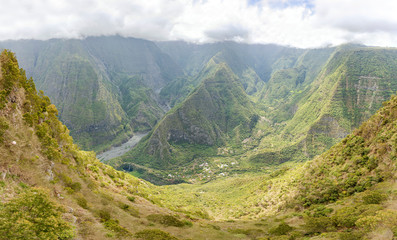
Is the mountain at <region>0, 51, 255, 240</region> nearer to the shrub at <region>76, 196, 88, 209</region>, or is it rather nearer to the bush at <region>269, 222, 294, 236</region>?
the shrub at <region>76, 196, 88, 209</region>

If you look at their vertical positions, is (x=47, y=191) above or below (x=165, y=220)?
above

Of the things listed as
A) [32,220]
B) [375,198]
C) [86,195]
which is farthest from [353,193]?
[32,220]

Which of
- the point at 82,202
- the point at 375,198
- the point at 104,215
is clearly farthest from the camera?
the point at 375,198

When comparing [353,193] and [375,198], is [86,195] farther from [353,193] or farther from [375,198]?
[353,193]

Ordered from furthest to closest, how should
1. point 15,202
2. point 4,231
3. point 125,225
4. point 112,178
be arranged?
1. point 112,178
2. point 125,225
3. point 15,202
4. point 4,231

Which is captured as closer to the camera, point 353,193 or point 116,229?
point 116,229

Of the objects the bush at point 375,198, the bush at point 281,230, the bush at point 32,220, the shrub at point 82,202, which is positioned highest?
the bush at point 32,220

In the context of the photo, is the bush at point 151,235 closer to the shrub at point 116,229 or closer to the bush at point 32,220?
the shrub at point 116,229

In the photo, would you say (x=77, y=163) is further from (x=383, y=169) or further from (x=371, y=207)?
(x=383, y=169)

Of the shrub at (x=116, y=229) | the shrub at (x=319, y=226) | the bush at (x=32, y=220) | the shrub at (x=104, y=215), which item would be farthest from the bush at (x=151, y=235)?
the shrub at (x=319, y=226)

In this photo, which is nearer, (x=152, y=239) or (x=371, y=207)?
(x=152, y=239)

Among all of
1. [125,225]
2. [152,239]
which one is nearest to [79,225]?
[125,225]
